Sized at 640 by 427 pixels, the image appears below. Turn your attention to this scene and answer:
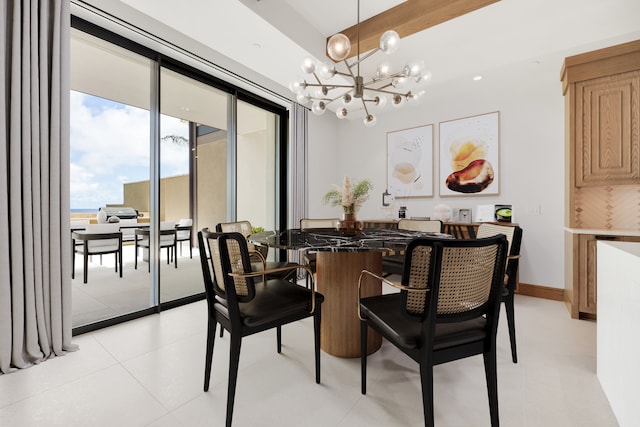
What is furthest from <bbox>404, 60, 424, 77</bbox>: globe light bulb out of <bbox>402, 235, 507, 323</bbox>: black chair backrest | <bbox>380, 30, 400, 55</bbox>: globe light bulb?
<bbox>402, 235, 507, 323</bbox>: black chair backrest

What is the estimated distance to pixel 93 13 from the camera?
2.18 m

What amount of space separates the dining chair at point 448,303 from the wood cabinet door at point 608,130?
2.46m

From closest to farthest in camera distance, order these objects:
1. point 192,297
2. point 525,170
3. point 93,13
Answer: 1. point 93,13
2. point 192,297
3. point 525,170

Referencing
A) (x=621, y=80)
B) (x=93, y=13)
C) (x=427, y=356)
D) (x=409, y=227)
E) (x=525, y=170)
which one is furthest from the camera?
(x=525, y=170)

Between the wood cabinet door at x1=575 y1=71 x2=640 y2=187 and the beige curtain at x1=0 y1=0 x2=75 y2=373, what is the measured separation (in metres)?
4.57

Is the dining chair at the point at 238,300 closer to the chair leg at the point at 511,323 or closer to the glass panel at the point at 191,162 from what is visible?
the chair leg at the point at 511,323

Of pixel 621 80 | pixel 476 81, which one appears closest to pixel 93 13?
pixel 476 81

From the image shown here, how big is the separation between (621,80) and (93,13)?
4.66m

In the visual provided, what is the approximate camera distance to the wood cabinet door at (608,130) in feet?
8.18

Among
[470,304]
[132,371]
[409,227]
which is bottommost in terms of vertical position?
[132,371]

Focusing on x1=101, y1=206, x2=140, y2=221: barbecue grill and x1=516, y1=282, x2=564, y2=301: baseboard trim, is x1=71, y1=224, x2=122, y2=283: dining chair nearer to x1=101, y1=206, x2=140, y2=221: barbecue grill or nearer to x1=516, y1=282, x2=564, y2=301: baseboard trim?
x1=101, y1=206, x2=140, y2=221: barbecue grill

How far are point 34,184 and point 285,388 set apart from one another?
2190 mm

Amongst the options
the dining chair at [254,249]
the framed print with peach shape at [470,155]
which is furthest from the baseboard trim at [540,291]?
the dining chair at [254,249]

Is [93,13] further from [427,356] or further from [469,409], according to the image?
[469,409]
